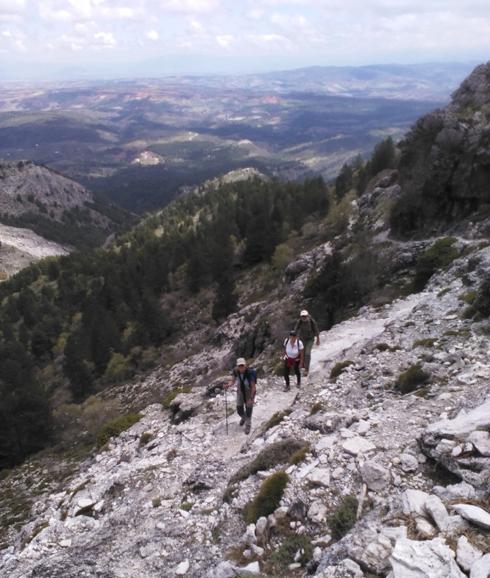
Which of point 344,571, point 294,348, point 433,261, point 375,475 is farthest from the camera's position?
point 433,261

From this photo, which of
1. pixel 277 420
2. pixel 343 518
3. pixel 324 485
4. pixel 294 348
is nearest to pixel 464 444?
pixel 343 518

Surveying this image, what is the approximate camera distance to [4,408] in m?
50.8

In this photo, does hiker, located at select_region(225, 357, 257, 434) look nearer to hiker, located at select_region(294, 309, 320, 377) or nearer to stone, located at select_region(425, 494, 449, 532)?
hiker, located at select_region(294, 309, 320, 377)

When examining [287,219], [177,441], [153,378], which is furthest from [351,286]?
[287,219]

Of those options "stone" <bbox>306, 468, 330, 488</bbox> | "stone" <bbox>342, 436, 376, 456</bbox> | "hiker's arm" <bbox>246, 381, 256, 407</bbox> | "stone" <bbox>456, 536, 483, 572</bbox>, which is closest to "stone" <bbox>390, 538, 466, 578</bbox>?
"stone" <bbox>456, 536, 483, 572</bbox>

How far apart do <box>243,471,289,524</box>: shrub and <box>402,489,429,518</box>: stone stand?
3564mm

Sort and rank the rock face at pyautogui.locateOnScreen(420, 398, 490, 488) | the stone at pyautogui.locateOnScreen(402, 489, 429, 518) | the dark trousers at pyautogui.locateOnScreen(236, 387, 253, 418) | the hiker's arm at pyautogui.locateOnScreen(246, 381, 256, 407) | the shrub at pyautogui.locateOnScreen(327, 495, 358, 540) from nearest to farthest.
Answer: the stone at pyautogui.locateOnScreen(402, 489, 429, 518)
the rock face at pyautogui.locateOnScreen(420, 398, 490, 488)
the shrub at pyautogui.locateOnScreen(327, 495, 358, 540)
the hiker's arm at pyautogui.locateOnScreen(246, 381, 256, 407)
the dark trousers at pyautogui.locateOnScreen(236, 387, 253, 418)

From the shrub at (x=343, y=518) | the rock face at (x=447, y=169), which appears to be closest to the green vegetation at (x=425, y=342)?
the shrub at (x=343, y=518)

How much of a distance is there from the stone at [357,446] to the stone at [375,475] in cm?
84

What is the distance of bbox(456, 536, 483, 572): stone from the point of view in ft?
25.3

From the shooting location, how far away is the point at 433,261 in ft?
109

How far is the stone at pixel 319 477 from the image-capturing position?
12.1 meters

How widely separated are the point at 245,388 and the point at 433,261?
67.2 feet

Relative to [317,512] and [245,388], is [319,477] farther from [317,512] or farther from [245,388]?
[245,388]
